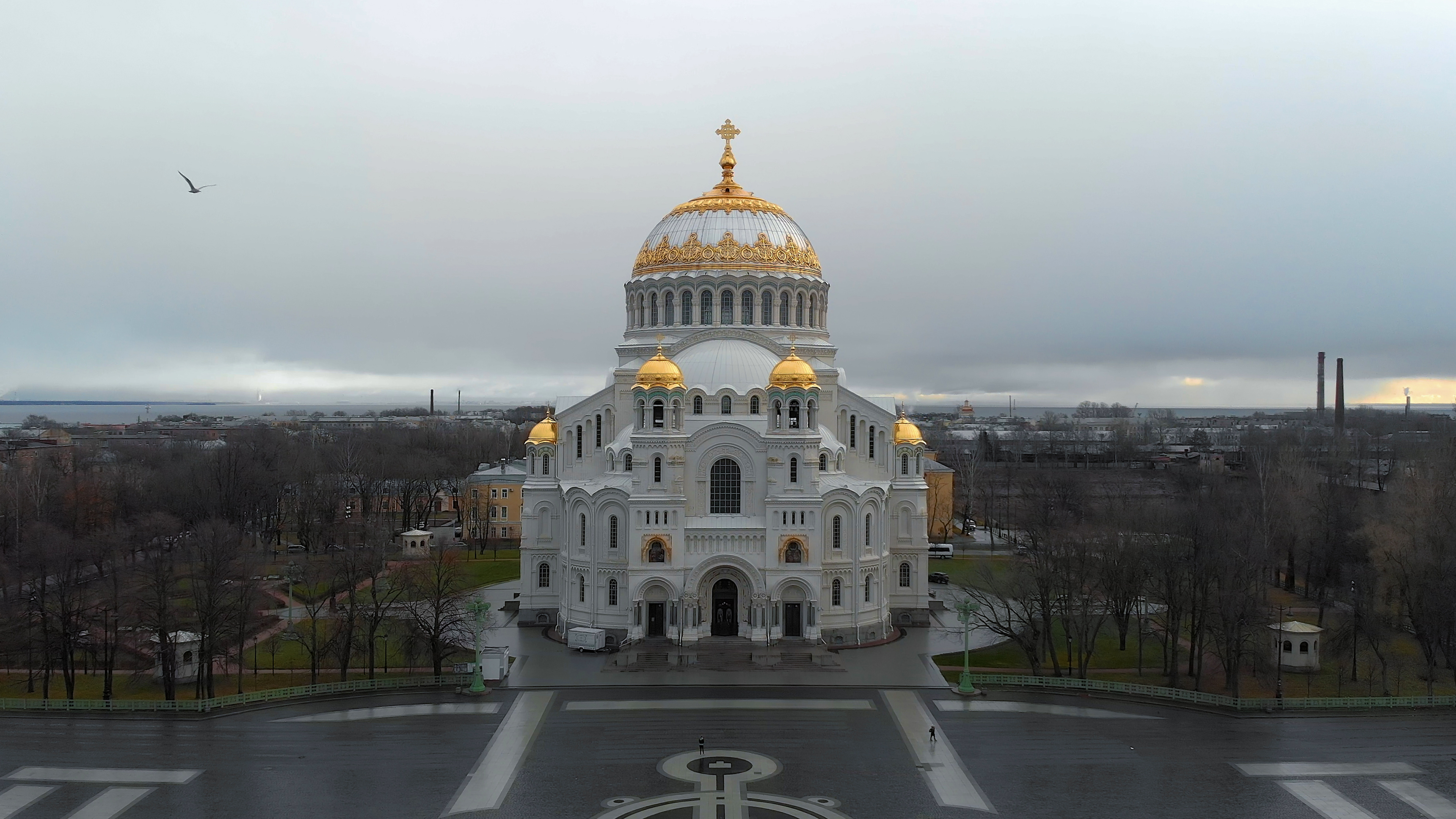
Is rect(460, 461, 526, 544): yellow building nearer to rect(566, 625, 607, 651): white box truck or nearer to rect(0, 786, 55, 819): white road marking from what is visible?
rect(566, 625, 607, 651): white box truck

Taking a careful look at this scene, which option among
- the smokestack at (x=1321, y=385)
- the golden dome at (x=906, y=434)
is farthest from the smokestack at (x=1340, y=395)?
the golden dome at (x=906, y=434)

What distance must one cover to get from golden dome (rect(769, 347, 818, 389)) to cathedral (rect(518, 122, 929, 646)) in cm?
8

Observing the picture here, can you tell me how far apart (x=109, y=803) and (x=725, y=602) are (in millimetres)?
22686

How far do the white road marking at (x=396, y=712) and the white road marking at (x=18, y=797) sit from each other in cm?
668

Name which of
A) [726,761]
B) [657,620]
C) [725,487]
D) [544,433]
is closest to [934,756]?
[726,761]

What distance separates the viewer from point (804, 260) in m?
51.9

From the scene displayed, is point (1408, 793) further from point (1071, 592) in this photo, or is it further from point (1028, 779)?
point (1071, 592)

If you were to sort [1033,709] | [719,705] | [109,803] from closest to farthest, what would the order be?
1. [109,803]
2. [1033,709]
3. [719,705]

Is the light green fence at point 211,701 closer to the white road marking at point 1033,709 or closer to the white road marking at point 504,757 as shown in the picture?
the white road marking at point 504,757

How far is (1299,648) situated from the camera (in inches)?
1521

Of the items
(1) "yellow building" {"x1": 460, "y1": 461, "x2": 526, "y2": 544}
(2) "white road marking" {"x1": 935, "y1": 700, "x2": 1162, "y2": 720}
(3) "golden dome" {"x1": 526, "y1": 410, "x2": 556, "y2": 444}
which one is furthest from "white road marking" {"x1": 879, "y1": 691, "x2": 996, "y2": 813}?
(1) "yellow building" {"x1": 460, "y1": 461, "x2": 526, "y2": 544}

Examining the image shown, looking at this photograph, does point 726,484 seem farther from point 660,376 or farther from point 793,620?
point 793,620

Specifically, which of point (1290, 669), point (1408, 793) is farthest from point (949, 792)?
point (1290, 669)

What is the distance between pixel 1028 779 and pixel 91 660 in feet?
112
